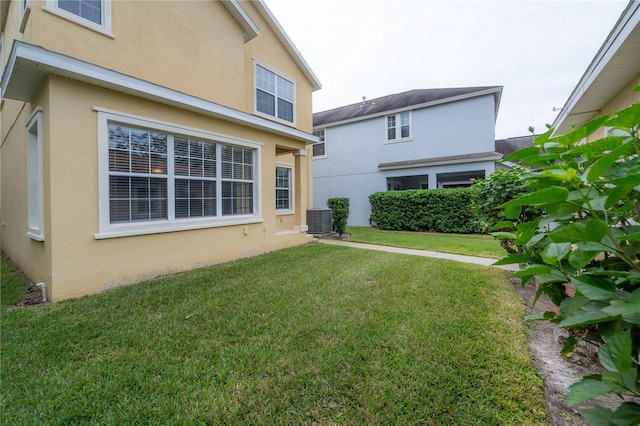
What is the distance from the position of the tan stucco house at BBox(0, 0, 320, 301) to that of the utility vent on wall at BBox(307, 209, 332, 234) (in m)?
2.50

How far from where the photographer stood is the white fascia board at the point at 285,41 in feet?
30.0

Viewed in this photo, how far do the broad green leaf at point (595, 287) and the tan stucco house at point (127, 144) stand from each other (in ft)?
19.7

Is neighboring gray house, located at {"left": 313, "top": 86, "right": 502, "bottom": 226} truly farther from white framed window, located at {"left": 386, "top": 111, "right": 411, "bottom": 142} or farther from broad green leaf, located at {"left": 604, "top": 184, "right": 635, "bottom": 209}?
broad green leaf, located at {"left": 604, "top": 184, "right": 635, "bottom": 209}

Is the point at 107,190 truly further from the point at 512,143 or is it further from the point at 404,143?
the point at 512,143

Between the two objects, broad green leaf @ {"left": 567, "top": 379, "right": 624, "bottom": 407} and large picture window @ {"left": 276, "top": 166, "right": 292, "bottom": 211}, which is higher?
large picture window @ {"left": 276, "top": 166, "right": 292, "bottom": 211}

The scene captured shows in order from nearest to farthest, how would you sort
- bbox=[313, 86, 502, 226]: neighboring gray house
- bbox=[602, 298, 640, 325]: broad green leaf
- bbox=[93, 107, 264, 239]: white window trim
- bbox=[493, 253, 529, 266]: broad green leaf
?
bbox=[602, 298, 640, 325]: broad green leaf, bbox=[493, 253, 529, 266]: broad green leaf, bbox=[93, 107, 264, 239]: white window trim, bbox=[313, 86, 502, 226]: neighboring gray house

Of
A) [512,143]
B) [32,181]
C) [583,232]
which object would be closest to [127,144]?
[32,181]

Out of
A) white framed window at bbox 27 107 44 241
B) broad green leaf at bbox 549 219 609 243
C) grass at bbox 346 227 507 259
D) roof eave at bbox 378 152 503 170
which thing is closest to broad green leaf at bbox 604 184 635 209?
broad green leaf at bbox 549 219 609 243

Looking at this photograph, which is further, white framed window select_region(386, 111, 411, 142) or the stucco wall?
white framed window select_region(386, 111, 411, 142)

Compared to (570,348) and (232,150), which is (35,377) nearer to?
(570,348)

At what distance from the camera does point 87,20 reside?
4840mm

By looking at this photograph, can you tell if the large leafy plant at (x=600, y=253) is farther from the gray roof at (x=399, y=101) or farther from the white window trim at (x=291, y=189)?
the gray roof at (x=399, y=101)

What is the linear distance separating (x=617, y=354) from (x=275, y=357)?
2546 mm

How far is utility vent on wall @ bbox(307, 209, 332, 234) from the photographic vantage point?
35.8ft
